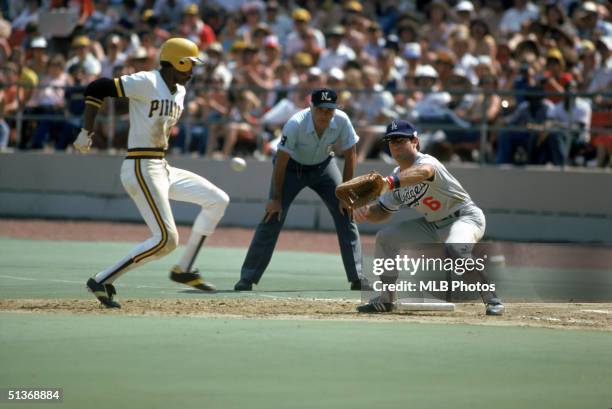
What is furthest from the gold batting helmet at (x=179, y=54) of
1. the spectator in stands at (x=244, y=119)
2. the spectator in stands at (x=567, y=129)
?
the spectator in stands at (x=244, y=119)

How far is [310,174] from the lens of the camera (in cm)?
1311

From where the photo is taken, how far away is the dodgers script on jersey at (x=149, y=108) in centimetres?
1071

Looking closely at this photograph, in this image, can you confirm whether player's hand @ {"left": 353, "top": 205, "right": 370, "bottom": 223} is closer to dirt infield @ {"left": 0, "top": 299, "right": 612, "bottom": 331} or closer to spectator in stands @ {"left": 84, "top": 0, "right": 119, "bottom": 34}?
dirt infield @ {"left": 0, "top": 299, "right": 612, "bottom": 331}

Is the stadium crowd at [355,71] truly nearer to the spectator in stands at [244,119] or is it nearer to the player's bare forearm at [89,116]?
the spectator in stands at [244,119]

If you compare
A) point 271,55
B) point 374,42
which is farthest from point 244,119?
point 374,42

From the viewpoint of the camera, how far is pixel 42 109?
71.7 feet

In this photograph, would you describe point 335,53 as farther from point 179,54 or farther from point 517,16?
point 179,54

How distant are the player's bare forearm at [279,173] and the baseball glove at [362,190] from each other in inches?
87.6

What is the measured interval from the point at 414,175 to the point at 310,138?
2.65 m

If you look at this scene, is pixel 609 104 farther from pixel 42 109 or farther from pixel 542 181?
pixel 42 109

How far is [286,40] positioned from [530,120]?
20.3ft

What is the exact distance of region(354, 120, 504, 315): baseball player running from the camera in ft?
35.0

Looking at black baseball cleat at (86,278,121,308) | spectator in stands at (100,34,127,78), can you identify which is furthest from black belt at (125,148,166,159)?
spectator in stands at (100,34,127,78)

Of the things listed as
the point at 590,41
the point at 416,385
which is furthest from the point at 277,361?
the point at 590,41
